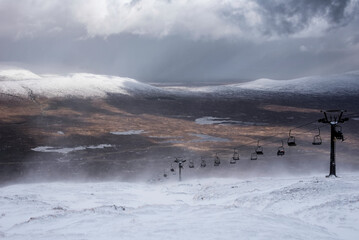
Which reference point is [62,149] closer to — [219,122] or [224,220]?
[219,122]

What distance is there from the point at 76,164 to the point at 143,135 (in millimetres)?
30490

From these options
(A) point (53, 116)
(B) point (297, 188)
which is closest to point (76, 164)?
(A) point (53, 116)

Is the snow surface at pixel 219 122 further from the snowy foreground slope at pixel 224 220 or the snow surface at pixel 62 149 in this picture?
the snowy foreground slope at pixel 224 220

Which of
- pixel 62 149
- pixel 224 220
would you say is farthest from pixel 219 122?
pixel 224 220

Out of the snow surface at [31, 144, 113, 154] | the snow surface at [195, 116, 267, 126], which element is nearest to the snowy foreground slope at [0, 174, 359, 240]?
the snow surface at [31, 144, 113, 154]

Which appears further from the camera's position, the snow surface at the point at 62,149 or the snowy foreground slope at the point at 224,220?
the snow surface at the point at 62,149

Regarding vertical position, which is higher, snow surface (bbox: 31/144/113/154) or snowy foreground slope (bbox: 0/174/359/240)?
snowy foreground slope (bbox: 0/174/359/240)

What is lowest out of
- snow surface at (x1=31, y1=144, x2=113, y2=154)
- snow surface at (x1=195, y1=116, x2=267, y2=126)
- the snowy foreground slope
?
snow surface at (x1=31, y1=144, x2=113, y2=154)

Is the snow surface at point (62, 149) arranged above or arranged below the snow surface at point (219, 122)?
below

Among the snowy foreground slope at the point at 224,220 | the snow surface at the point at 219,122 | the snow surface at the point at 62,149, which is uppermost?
the snow surface at the point at 219,122

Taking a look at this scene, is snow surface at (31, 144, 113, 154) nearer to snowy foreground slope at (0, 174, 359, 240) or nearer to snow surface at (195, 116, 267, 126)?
snow surface at (195, 116, 267, 126)

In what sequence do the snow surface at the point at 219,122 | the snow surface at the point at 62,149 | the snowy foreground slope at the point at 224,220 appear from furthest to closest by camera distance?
the snow surface at the point at 219,122 < the snow surface at the point at 62,149 < the snowy foreground slope at the point at 224,220

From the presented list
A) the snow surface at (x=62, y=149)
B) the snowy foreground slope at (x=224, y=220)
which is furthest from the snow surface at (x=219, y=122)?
the snowy foreground slope at (x=224, y=220)

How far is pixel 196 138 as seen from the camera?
108125 mm
